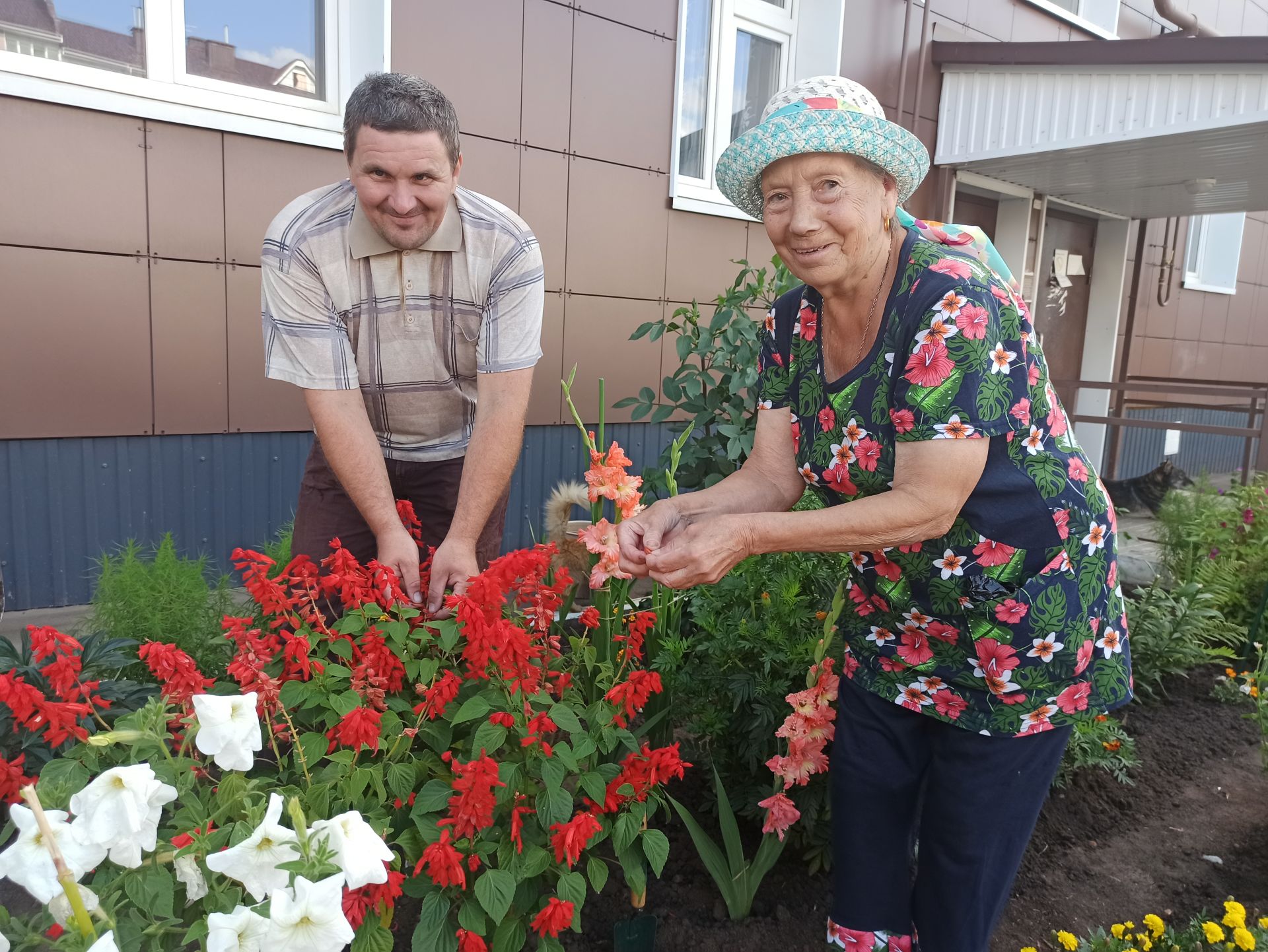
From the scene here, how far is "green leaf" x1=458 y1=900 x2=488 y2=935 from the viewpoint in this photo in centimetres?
143

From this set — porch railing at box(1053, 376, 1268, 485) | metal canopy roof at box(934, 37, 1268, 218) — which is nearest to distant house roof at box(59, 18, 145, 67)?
metal canopy roof at box(934, 37, 1268, 218)

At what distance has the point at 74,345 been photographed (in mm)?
3479

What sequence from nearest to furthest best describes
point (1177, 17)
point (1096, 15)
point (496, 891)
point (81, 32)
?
point (496, 891), point (81, 32), point (1177, 17), point (1096, 15)

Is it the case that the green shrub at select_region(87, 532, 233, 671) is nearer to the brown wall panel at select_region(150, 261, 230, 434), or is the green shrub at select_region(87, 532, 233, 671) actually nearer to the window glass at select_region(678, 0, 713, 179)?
the brown wall panel at select_region(150, 261, 230, 434)

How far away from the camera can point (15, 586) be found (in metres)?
3.56

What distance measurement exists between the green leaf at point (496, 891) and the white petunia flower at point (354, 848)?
466 millimetres

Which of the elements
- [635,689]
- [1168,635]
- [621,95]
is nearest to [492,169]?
[621,95]

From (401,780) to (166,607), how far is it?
1.66 m

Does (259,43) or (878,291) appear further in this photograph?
(259,43)

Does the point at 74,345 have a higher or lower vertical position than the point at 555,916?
higher

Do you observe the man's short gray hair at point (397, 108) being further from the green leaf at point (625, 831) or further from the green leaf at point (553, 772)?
the green leaf at point (625, 831)

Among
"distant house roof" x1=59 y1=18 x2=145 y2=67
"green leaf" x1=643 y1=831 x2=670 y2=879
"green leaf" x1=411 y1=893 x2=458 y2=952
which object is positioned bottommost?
"green leaf" x1=411 y1=893 x2=458 y2=952

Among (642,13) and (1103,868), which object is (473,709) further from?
(642,13)

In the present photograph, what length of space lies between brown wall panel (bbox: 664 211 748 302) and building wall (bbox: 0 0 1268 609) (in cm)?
2
